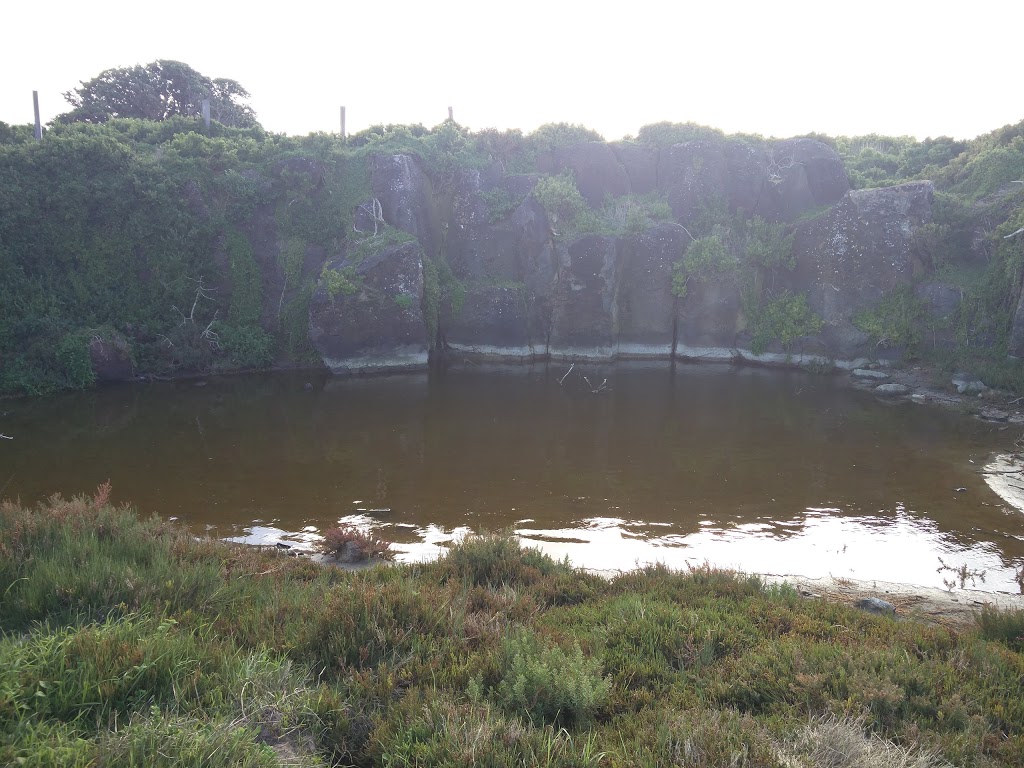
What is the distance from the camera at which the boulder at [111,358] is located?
21172mm

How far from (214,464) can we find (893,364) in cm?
2331

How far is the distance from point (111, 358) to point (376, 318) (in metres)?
9.13

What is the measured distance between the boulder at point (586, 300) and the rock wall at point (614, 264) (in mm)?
49

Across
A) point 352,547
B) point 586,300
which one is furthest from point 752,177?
point 352,547

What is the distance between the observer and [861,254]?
25484 millimetres

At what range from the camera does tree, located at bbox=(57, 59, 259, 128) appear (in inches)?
1312

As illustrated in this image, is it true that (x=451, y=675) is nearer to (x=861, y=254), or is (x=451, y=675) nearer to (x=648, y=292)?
(x=648, y=292)

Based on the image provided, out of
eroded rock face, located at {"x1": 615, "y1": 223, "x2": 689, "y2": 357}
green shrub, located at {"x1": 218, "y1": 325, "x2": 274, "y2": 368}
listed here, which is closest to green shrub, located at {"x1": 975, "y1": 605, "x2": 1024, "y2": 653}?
eroded rock face, located at {"x1": 615, "y1": 223, "x2": 689, "y2": 357}

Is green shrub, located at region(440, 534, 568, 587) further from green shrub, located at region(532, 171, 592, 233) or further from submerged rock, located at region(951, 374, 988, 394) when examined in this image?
green shrub, located at region(532, 171, 592, 233)

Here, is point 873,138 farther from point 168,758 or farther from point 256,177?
point 168,758

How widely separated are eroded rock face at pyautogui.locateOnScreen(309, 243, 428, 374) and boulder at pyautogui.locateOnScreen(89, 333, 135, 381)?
6.24 m

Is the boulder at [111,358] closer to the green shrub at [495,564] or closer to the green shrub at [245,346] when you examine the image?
the green shrub at [245,346]

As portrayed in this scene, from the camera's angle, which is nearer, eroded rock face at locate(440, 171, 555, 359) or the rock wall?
the rock wall

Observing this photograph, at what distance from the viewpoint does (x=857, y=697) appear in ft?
14.0
